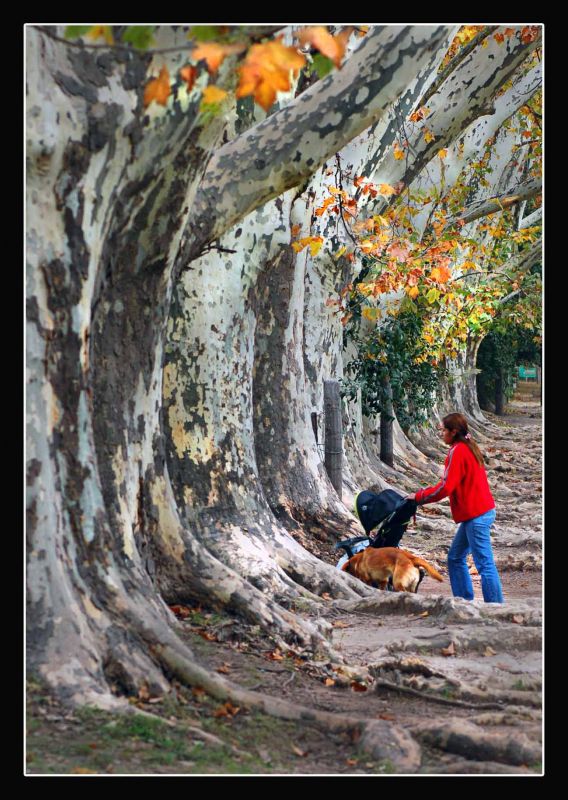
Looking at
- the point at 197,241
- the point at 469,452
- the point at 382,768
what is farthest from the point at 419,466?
the point at 382,768

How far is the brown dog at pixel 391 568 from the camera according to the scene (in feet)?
35.2

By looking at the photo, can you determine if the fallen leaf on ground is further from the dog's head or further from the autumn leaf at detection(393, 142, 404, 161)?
the autumn leaf at detection(393, 142, 404, 161)

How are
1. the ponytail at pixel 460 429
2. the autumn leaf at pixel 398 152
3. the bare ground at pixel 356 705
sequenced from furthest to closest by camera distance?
the autumn leaf at pixel 398 152 → the ponytail at pixel 460 429 → the bare ground at pixel 356 705

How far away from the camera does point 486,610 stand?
31.3 feet

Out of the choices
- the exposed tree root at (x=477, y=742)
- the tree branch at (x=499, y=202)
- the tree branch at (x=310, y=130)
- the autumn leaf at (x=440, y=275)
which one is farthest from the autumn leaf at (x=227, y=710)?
the tree branch at (x=499, y=202)

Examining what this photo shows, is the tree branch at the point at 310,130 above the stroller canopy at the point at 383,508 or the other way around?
above

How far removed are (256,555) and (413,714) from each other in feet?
9.76

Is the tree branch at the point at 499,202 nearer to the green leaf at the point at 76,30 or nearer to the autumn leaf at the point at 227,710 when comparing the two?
the autumn leaf at the point at 227,710

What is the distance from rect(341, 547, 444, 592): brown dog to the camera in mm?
10734

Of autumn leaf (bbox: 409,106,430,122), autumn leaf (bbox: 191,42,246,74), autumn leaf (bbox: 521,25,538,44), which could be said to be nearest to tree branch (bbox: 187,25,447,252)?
autumn leaf (bbox: 191,42,246,74)

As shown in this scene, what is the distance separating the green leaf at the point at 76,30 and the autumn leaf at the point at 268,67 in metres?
1.20

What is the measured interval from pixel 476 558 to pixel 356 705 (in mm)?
2760

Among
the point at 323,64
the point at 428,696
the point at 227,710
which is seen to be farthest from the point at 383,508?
the point at 323,64

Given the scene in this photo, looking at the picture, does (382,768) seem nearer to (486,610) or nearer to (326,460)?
(486,610)
